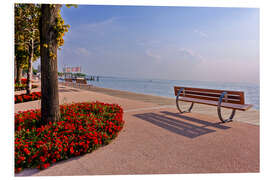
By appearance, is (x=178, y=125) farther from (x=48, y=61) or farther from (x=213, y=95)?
(x=48, y=61)

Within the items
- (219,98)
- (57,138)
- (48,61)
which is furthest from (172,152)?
(48,61)

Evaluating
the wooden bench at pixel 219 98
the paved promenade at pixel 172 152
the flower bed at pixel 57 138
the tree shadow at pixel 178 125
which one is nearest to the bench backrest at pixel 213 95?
the wooden bench at pixel 219 98

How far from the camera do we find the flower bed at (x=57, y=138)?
9.29ft

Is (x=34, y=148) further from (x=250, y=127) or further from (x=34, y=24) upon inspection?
(x=34, y=24)

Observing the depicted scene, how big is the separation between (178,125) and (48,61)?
382 centimetres

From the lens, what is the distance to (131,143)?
371cm

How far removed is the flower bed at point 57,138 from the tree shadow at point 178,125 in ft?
4.62

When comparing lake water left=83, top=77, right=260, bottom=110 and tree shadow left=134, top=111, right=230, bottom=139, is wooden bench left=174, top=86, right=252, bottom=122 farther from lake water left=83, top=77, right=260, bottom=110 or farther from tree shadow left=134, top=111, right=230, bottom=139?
lake water left=83, top=77, right=260, bottom=110

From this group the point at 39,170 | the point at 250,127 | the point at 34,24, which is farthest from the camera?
the point at 34,24

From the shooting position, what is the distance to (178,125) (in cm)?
499

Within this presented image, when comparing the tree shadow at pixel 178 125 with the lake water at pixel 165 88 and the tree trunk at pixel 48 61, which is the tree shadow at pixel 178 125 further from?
the lake water at pixel 165 88
